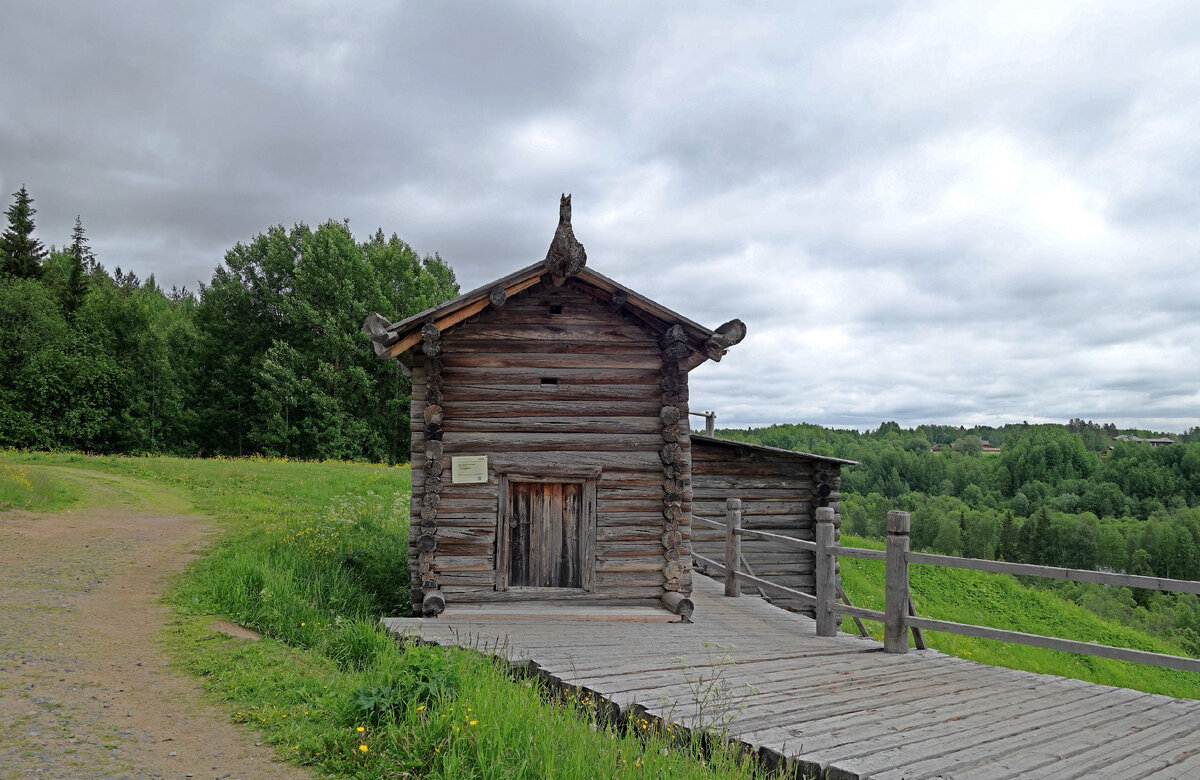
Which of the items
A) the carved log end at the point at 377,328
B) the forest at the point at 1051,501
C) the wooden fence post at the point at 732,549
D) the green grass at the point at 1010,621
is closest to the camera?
the carved log end at the point at 377,328

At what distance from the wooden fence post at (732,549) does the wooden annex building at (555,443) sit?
2465 mm

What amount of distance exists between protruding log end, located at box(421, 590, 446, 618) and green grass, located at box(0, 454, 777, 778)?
892mm

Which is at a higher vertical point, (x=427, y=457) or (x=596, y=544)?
(x=427, y=457)

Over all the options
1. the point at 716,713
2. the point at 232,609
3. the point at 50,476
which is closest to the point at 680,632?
the point at 716,713

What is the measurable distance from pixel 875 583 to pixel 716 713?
2323cm

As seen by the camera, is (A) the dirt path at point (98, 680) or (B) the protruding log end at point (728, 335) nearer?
(A) the dirt path at point (98, 680)

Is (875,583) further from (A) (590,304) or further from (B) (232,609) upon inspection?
(B) (232,609)

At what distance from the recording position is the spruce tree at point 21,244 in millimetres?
40656

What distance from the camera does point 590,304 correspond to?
1016 cm

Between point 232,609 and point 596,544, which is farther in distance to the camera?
point 596,544

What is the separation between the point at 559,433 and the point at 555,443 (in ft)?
0.54

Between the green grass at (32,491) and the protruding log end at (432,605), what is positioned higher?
the green grass at (32,491)

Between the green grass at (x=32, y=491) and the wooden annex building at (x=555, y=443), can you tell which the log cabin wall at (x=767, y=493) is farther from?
the green grass at (x=32, y=491)

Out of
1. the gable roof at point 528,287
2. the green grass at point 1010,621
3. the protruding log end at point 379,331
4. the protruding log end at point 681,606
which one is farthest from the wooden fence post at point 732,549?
the green grass at point 1010,621
